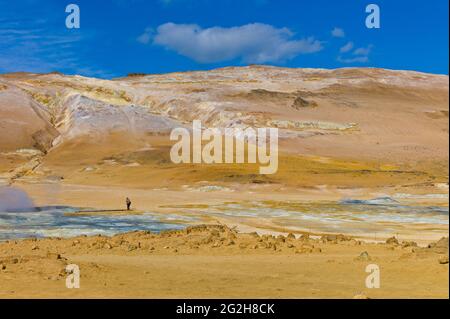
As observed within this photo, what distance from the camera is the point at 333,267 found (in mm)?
18250

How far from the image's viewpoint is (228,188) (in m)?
68.2

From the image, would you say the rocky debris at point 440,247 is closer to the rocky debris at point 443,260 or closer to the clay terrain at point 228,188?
the clay terrain at point 228,188

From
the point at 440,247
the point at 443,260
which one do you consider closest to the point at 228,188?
the point at 440,247

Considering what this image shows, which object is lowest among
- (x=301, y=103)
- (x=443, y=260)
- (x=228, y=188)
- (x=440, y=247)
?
(x=443, y=260)

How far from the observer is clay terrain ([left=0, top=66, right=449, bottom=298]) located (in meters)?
16.7

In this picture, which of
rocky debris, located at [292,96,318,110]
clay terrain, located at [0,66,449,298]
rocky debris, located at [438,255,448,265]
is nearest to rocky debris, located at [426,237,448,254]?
clay terrain, located at [0,66,449,298]

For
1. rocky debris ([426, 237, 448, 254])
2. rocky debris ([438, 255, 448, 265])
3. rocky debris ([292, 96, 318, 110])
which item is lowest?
rocky debris ([438, 255, 448, 265])

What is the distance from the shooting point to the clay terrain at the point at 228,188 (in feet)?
54.8

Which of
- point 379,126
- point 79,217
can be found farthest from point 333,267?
point 379,126

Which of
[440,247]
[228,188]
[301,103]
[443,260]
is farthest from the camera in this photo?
[301,103]

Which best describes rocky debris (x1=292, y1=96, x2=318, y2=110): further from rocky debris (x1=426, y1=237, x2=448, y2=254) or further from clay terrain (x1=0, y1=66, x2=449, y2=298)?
rocky debris (x1=426, y1=237, x2=448, y2=254)

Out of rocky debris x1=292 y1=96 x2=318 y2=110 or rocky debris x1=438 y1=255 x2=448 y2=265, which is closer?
rocky debris x1=438 y1=255 x2=448 y2=265

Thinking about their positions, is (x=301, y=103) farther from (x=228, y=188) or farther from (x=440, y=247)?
(x=440, y=247)
